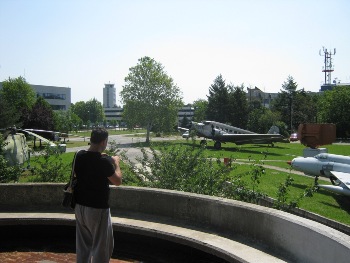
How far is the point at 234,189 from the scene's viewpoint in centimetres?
799

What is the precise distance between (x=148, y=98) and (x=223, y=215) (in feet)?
148

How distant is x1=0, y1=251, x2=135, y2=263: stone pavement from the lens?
5.46 meters

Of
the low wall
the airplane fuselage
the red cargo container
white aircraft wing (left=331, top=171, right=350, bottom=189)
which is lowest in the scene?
white aircraft wing (left=331, top=171, right=350, bottom=189)

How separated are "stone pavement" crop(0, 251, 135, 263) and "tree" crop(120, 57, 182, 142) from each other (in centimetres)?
4405

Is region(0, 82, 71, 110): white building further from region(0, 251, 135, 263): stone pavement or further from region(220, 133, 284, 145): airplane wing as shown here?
region(0, 251, 135, 263): stone pavement

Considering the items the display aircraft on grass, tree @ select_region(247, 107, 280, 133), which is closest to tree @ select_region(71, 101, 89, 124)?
tree @ select_region(247, 107, 280, 133)

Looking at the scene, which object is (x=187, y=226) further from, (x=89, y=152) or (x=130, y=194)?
(x=89, y=152)

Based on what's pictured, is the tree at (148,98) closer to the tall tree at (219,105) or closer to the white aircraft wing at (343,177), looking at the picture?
the tall tree at (219,105)

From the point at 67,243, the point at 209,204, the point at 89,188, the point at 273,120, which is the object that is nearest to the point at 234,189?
the point at 209,204

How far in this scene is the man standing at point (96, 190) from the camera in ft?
12.9

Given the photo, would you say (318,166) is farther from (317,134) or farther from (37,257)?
(37,257)

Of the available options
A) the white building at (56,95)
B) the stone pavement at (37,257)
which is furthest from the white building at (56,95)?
the stone pavement at (37,257)

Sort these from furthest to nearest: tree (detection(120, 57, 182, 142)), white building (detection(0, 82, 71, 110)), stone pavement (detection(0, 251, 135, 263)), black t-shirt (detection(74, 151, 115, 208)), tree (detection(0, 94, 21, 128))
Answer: white building (detection(0, 82, 71, 110)) < tree (detection(120, 57, 182, 142)) < tree (detection(0, 94, 21, 128)) < stone pavement (detection(0, 251, 135, 263)) < black t-shirt (detection(74, 151, 115, 208))

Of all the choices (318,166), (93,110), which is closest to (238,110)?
(318,166)
